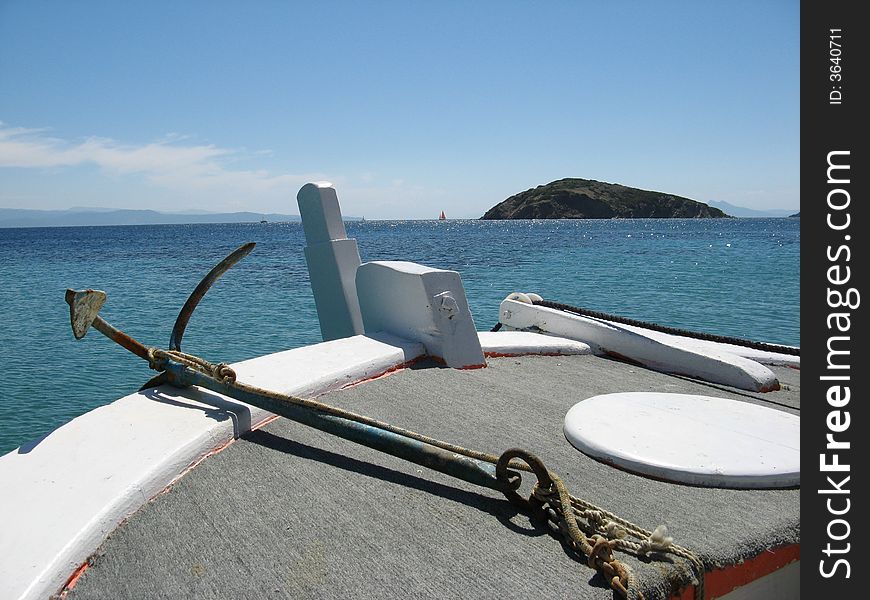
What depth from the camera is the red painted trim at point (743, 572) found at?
173 cm

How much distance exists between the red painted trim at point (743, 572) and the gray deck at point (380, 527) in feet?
0.09

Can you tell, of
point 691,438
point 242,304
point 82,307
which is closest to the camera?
point 691,438

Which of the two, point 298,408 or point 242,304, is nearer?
point 298,408

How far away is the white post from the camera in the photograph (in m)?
4.83

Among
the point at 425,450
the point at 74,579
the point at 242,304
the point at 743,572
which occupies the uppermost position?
the point at 425,450

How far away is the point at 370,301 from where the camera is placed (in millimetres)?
4262

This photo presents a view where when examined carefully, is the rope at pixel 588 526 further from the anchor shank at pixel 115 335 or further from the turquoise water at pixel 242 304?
the turquoise water at pixel 242 304

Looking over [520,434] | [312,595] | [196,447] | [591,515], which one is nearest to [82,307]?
[196,447]

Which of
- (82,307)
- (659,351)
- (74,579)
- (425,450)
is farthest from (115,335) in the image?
(659,351)

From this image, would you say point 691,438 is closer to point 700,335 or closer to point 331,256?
point 700,335

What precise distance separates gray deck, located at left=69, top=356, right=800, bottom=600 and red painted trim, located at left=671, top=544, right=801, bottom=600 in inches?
1.1

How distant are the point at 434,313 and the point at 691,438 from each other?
162 cm

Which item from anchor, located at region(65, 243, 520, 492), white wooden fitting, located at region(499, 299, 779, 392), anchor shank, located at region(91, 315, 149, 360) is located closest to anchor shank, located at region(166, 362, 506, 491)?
anchor, located at region(65, 243, 520, 492)

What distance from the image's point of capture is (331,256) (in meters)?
4.87
